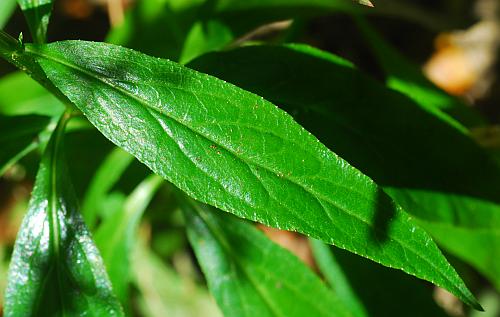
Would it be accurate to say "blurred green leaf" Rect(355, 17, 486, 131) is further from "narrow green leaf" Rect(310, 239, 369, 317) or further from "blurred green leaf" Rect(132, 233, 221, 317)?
"blurred green leaf" Rect(132, 233, 221, 317)

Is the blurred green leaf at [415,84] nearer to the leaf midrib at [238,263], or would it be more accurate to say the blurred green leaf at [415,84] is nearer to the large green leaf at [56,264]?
the leaf midrib at [238,263]

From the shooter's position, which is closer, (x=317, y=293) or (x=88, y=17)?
(x=317, y=293)

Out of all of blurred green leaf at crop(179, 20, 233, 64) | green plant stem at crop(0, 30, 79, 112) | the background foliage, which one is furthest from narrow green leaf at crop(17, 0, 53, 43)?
blurred green leaf at crop(179, 20, 233, 64)

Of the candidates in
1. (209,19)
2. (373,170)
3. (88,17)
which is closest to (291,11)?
(209,19)

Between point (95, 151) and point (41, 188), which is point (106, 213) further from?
point (41, 188)

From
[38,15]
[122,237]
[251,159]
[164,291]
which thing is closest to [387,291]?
[122,237]
